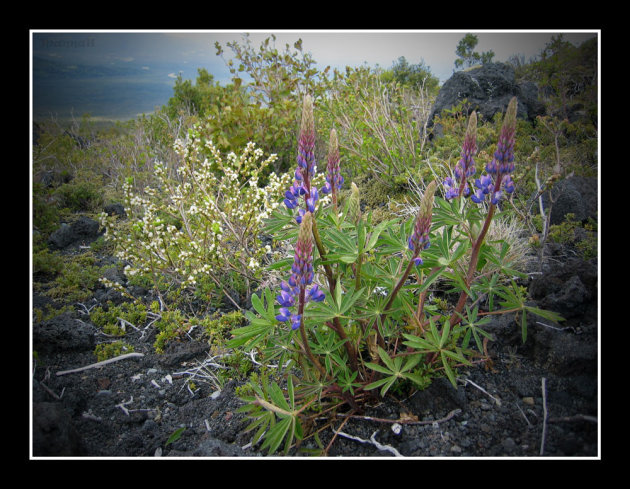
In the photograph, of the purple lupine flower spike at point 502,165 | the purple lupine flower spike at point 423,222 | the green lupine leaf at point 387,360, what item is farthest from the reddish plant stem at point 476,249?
the green lupine leaf at point 387,360

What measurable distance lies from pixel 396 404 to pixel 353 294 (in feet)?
2.79

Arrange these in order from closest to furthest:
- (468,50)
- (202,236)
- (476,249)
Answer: (476,249), (468,50), (202,236)

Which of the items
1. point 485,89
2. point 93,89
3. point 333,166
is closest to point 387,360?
point 333,166

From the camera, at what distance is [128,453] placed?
2.29 metres

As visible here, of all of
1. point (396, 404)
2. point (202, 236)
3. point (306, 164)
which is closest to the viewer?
point (306, 164)

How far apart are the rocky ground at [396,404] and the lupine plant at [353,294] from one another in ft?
0.54

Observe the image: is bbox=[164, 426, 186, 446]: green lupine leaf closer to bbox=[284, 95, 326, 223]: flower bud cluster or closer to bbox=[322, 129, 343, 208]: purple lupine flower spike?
bbox=[284, 95, 326, 223]: flower bud cluster

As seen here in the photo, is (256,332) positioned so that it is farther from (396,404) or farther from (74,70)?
(74,70)

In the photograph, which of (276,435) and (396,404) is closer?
(276,435)

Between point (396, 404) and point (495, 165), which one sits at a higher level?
point (495, 165)

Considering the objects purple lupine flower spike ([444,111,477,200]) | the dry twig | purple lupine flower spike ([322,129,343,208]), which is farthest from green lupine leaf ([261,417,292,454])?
the dry twig

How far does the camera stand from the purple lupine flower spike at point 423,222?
5.60 feet

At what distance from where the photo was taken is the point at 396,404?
2432 millimetres

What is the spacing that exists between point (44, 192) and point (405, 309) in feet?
7.34
